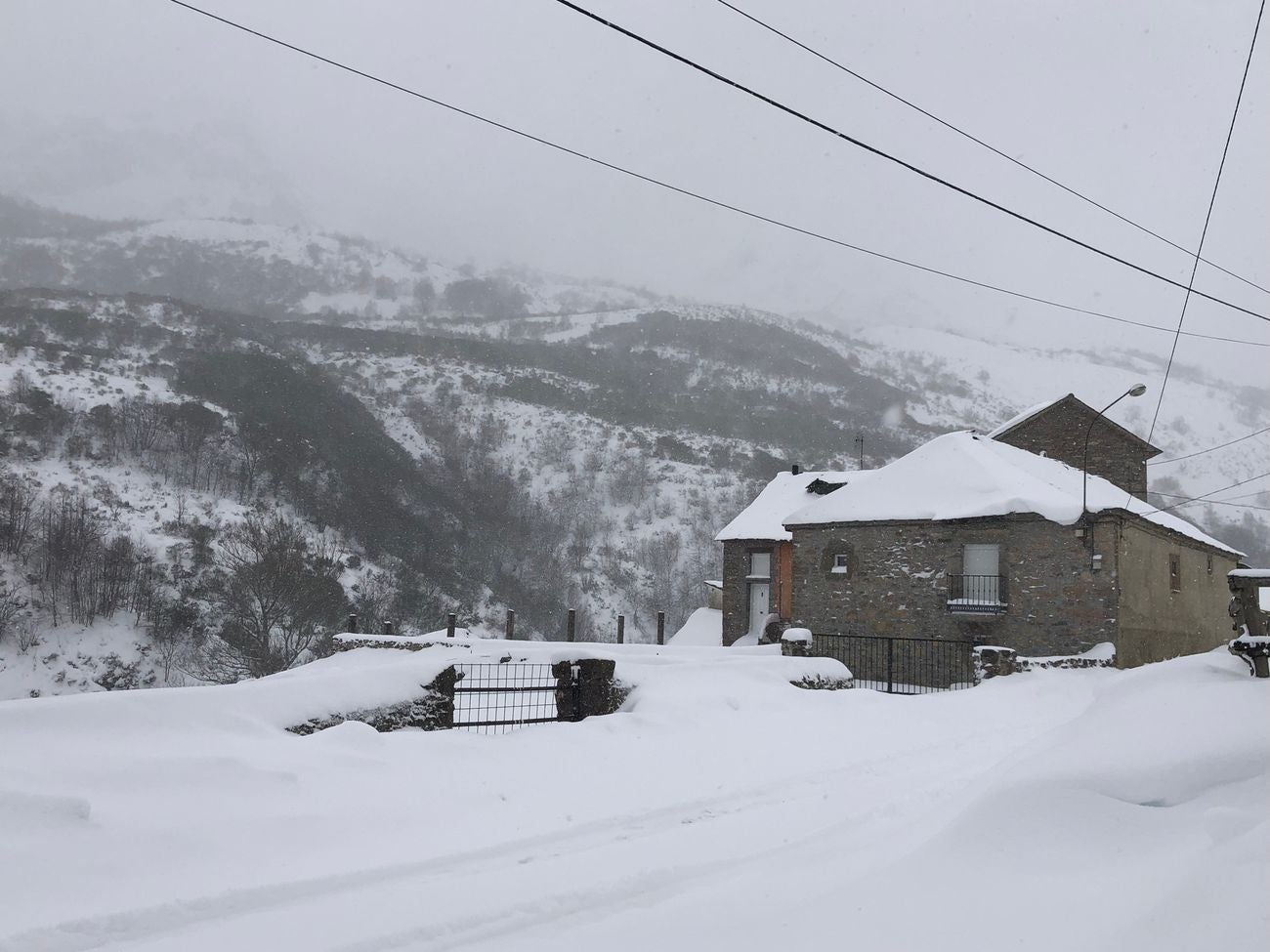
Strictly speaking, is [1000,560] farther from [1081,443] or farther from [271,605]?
[271,605]

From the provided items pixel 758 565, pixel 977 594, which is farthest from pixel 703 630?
pixel 977 594

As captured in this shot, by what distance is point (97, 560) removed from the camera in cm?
3788

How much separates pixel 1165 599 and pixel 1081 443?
812 cm

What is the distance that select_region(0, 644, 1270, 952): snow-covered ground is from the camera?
3.35m

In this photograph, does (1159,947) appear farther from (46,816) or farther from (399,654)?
(399,654)

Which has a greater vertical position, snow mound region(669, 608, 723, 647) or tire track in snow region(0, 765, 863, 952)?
tire track in snow region(0, 765, 863, 952)

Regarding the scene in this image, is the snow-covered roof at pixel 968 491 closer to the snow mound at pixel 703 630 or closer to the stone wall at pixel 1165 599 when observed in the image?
the stone wall at pixel 1165 599

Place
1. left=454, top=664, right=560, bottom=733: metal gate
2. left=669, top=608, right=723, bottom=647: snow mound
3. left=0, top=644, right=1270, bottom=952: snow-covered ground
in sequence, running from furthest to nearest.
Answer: left=669, top=608, right=723, bottom=647: snow mound → left=454, top=664, right=560, bottom=733: metal gate → left=0, top=644, right=1270, bottom=952: snow-covered ground

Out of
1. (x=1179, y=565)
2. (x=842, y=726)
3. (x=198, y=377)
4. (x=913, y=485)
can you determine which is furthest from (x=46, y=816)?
(x=198, y=377)

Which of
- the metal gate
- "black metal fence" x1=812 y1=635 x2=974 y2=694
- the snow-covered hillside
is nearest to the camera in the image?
the metal gate

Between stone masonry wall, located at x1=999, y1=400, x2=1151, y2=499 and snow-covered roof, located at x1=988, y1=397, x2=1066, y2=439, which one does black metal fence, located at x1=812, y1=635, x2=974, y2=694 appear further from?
stone masonry wall, located at x1=999, y1=400, x2=1151, y2=499

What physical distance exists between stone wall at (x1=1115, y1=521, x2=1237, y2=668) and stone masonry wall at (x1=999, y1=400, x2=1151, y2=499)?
13.5 ft

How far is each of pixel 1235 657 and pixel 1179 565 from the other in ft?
77.7

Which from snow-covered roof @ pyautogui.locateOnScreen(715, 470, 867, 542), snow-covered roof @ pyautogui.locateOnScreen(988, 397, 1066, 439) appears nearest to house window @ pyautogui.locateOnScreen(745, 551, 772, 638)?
snow-covered roof @ pyautogui.locateOnScreen(715, 470, 867, 542)
